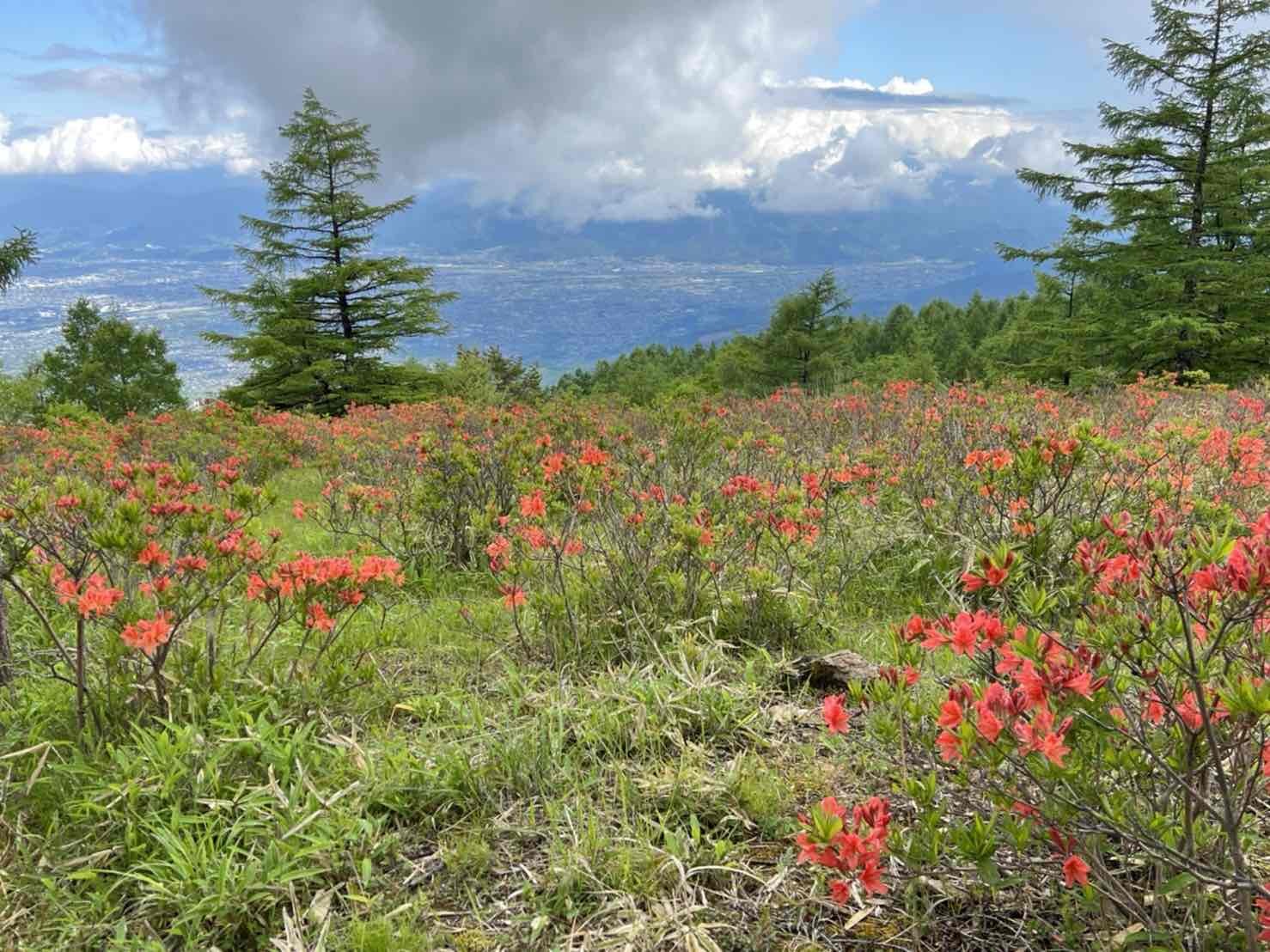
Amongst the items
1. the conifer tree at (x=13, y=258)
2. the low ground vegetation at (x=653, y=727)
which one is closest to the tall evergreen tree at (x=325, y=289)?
the conifer tree at (x=13, y=258)

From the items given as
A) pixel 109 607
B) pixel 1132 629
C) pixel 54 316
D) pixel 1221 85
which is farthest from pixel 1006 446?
pixel 54 316

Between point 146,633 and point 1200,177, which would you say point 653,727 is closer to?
point 146,633

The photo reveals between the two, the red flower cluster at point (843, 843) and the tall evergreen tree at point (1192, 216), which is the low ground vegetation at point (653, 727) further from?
the tall evergreen tree at point (1192, 216)

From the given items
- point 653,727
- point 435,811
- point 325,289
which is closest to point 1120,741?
point 653,727

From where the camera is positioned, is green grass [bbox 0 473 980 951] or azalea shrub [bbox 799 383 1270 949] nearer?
azalea shrub [bbox 799 383 1270 949]

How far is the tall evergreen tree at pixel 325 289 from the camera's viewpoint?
2009cm

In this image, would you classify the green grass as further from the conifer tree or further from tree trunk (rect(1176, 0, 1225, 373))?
tree trunk (rect(1176, 0, 1225, 373))

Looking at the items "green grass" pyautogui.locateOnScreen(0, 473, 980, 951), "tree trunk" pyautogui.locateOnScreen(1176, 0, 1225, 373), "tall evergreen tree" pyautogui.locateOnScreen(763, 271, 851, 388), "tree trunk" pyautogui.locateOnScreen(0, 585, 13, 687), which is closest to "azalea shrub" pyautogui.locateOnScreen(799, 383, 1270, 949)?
"green grass" pyautogui.locateOnScreen(0, 473, 980, 951)

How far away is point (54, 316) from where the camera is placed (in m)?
183

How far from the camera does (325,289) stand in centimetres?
2017

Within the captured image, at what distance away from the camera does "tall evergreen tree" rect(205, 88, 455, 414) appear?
791 inches

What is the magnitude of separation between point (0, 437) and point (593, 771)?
10.0 meters

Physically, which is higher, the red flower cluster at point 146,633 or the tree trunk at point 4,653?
the red flower cluster at point 146,633

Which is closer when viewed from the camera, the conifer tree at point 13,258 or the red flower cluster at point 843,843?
the red flower cluster at point 843,843
